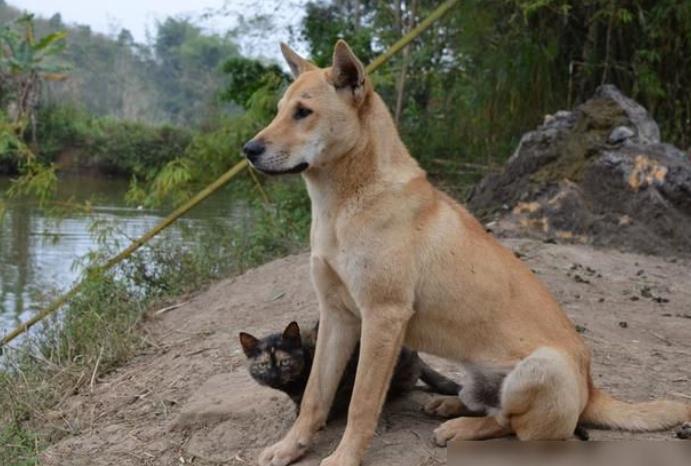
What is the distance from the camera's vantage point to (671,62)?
1168 cm

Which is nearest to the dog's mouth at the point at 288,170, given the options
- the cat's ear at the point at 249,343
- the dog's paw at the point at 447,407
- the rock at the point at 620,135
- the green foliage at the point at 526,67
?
the cat's ear at the point at 249,343

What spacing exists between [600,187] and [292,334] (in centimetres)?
575

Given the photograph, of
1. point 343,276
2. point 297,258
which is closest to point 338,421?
point 343,276

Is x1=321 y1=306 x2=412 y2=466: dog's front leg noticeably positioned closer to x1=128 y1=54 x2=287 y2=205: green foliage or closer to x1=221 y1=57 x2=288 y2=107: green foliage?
x1=128 y1=54 x2=287 y2=205: green foliage

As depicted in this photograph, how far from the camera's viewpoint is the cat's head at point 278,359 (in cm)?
460

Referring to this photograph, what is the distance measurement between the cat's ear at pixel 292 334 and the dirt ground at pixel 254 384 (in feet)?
1.49

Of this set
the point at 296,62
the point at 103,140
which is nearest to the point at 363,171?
the point at 296,62

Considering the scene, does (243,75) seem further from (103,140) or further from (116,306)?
(103,140)

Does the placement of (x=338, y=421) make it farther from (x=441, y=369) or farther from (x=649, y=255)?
(x=649, y=255)

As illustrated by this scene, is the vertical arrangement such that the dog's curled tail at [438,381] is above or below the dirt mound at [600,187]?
below

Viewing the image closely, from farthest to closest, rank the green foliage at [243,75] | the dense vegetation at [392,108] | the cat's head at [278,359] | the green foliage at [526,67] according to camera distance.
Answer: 1. the green foliage at [243,75]
2. the green foliage at [526,67]
3. the dense vegetation at [392,108]
4. the cat's head at [278,359]

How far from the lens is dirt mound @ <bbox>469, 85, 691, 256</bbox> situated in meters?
9.44

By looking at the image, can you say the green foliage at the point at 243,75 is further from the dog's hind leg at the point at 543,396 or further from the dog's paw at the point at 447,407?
the dog's hind leg at the point at 543,396

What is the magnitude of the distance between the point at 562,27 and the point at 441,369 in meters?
7.38
